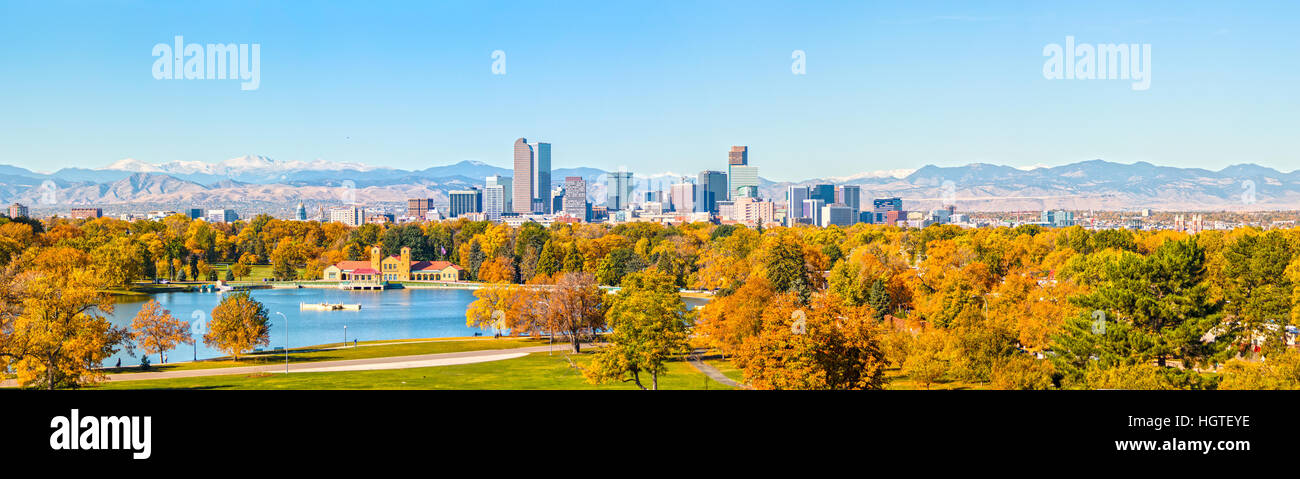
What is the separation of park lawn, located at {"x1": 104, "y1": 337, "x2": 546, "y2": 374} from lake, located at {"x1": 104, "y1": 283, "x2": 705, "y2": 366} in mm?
2193

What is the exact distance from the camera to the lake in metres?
40.8

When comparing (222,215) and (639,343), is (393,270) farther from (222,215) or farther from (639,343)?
(222,215)

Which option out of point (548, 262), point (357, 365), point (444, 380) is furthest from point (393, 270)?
point (444, 380)

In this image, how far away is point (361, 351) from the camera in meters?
34.1

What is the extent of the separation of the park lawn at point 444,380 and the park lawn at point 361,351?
3.55 m

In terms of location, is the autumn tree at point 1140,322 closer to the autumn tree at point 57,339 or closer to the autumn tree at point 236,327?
the autumn tree at point 57,339

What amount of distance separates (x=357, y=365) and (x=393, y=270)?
55.9m

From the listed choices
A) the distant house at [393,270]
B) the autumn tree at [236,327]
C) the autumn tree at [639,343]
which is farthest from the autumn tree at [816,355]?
the distant house at [393,270]

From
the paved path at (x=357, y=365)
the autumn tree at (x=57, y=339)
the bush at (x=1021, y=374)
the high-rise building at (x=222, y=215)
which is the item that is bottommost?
the paved path at (x=357, y=365)

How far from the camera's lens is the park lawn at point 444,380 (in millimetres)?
23844

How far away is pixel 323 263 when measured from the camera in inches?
3248
